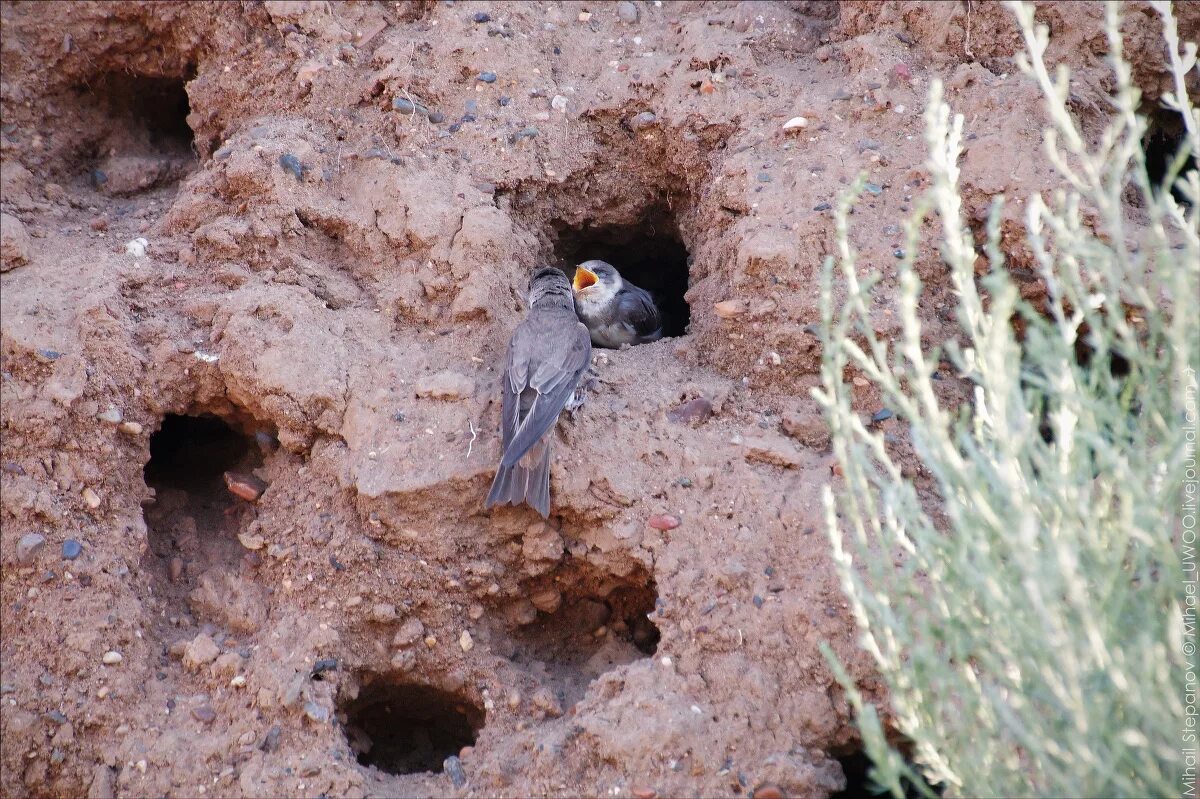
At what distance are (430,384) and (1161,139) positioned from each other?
335 centimetres

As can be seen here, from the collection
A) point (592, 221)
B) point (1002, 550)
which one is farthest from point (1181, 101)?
point (592, 221)

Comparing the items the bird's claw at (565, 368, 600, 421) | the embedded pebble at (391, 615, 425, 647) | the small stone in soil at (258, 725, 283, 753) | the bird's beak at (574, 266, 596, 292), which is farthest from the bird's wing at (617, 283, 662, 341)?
the small stone in soil at (258, 725, 283, 753)

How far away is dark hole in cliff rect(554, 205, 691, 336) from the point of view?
6133 millimetres

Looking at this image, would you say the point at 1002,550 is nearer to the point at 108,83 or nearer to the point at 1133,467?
the point at 1133,467

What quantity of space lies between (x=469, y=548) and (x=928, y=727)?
2.10 m

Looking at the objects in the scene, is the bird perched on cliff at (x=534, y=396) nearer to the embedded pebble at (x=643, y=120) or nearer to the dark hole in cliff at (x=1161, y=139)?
the embedded pebble at (x=643, y=120)

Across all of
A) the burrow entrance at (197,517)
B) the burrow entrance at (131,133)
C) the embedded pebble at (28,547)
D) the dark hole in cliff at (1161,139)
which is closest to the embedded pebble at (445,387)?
the burrow entrance at (197,517)

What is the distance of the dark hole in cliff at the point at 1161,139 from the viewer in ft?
17.0

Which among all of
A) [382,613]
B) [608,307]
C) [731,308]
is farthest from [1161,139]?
[382,613]

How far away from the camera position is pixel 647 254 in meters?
6.75

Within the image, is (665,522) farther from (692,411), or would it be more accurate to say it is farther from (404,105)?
(404,105)

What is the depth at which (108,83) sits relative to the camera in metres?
5.77

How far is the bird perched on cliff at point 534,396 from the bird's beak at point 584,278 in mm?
1060

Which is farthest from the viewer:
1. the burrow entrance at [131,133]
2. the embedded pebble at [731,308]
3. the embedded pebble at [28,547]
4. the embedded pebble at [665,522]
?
the burrow entrance at [131,133]
